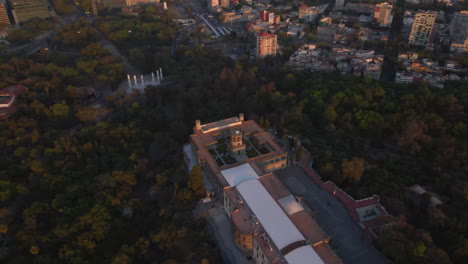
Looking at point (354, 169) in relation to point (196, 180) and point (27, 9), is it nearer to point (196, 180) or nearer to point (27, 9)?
point (196, 180)

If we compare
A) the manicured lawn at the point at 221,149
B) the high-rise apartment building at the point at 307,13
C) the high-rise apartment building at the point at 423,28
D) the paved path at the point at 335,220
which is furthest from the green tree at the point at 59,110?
the high-rise apartment building at the point at 423,28

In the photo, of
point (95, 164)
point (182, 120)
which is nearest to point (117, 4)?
point (182, 120)

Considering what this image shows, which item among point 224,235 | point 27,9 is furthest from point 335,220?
point 27,9

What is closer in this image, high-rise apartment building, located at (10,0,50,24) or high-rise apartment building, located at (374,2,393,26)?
high-rise apartment building, located at (374,2,393,26)

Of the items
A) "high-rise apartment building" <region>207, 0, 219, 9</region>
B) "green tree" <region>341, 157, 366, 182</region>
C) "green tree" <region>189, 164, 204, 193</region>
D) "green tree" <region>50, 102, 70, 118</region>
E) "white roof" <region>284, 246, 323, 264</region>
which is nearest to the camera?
"white roof" <region>284, 246, 323, 264</region>

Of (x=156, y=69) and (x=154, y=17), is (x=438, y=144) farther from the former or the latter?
(x=154, y=17)

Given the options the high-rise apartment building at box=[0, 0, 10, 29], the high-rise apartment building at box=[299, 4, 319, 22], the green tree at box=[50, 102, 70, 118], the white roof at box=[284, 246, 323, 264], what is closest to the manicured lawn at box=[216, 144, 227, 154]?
the white roof at box=[284, 246, 323, 264]

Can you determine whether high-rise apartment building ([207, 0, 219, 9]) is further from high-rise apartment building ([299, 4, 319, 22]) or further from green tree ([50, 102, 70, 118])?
green tree ([50, 102, 70, 118])
